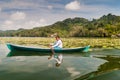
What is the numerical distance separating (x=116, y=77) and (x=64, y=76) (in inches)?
95.7

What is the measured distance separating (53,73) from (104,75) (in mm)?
2522

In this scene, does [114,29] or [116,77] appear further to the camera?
[114,29]

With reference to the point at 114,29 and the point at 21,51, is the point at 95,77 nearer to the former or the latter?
the point at 21,51

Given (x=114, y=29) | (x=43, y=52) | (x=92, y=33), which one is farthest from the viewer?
(x=92, y=33)

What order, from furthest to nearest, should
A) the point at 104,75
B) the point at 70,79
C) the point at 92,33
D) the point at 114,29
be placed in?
the point at 92,33 < the point at 114,29 < the point at 104,75 < the point at 70,79

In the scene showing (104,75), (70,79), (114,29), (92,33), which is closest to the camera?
(70,79)

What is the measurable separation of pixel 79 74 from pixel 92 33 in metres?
121

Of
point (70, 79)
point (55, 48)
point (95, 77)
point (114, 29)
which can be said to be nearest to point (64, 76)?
point (70, 79)

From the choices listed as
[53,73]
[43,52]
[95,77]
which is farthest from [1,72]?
[43,52]

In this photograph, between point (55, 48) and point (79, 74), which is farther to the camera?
point (55, 48)

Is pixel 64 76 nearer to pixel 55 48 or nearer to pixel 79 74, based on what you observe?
pixel 79 74

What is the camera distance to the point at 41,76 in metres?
9.52

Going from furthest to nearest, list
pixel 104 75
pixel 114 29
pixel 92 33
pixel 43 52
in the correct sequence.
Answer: pixel 92 33, pixel 114 29, pixel 43 52, pixel 104 75

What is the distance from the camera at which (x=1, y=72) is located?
1028 centimetres
